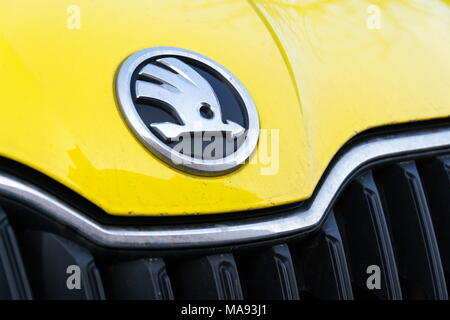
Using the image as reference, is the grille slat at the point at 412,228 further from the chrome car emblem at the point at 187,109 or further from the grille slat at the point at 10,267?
the grille slat at the point at 10,267

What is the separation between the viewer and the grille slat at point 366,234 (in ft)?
5.89

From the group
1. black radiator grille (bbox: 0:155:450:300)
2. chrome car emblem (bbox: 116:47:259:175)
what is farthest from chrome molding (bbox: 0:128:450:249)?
chrome car emblem (bbox: 116:47:259:175)

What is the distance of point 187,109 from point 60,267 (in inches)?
18.3

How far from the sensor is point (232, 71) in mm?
1718

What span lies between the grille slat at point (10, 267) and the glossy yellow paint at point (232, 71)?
6.0 inches

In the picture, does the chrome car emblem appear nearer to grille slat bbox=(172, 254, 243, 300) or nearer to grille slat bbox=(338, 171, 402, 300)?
grille slat bbox=(172, 254, 243, 300)

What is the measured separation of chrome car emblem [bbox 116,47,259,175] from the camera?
5.03 ft

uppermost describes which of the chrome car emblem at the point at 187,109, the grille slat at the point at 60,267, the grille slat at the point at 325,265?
the chrome car emblem at the point at 187,109

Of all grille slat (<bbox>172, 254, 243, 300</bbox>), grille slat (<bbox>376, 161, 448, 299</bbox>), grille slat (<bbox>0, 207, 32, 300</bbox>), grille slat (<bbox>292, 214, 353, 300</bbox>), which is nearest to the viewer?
grille slat (<bbox>0, 207, 32, 300</bbox>)

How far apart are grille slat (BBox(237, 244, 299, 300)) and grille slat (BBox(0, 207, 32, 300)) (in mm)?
508

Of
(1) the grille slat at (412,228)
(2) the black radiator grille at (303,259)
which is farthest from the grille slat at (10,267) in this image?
(1) the grille slat at (412,228)

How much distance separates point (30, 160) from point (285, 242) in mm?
635

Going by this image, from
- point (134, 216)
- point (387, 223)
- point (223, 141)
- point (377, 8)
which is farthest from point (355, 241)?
point (377, 8)

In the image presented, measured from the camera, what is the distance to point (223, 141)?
1600 millimetres
